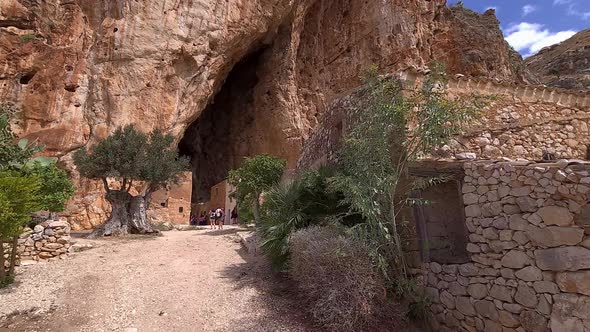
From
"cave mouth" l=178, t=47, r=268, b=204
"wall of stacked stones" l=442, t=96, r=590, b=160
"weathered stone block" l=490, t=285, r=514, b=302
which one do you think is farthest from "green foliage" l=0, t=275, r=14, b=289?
"cave mouth" l=178, t=47, r=268, b=204

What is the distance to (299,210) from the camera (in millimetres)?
6797

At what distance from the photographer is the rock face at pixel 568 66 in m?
26.1

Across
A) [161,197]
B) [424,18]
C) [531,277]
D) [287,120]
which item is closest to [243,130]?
[287,120]

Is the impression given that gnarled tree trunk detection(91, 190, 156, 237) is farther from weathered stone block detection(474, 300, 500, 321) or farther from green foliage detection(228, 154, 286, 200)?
weathered stone block detection(474, 300, 500, 321)

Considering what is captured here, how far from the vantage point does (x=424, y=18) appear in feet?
86.1

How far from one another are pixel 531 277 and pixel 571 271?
1.59 feet

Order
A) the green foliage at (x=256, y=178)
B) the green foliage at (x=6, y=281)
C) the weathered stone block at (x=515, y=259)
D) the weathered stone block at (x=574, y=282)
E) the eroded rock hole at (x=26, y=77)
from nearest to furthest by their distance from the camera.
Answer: the weathered stone block at (x=574, y=282), the weathered stone block at (x=515, y=259), the green foliage at (x=6, y=281), the green foliage at (x=256, y=178), the eroded rock hole at (x=26, y=77)

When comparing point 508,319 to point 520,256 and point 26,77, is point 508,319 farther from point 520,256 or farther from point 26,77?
point 26,77

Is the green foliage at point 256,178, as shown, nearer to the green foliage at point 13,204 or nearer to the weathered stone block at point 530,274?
the green foliage at point 13,204

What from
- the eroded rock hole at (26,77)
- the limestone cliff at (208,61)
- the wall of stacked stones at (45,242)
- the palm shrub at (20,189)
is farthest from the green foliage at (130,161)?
the eroded rock hole at (26,77)

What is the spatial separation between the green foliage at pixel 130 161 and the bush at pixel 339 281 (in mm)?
10659

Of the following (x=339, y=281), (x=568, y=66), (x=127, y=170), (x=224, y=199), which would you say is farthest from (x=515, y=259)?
(x=568, y=66)

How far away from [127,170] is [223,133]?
17344 millimetres

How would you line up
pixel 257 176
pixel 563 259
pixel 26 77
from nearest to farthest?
1. pixel 563 259
2. pixel 257 176
3. pixel 26 77
